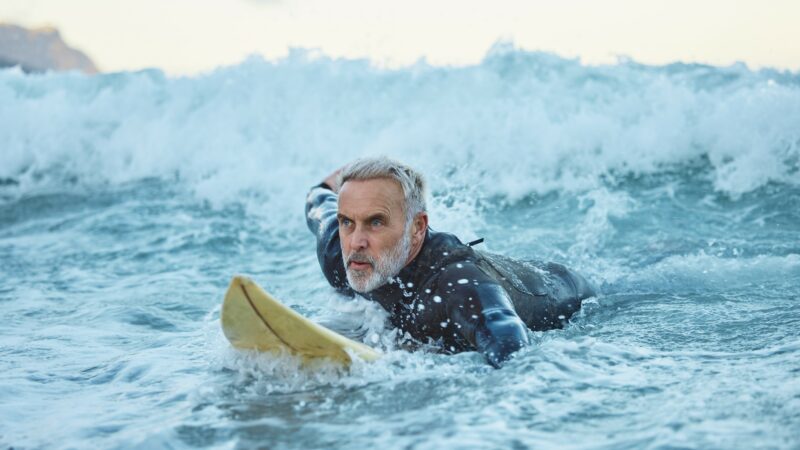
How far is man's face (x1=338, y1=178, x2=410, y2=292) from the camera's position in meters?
4.16

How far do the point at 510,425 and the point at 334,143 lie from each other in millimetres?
9561

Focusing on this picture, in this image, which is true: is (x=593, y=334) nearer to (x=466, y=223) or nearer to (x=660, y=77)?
(x=466, y=223)

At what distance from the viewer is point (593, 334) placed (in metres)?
4.71

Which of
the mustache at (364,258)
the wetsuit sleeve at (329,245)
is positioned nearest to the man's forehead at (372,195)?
the mustache at (364,258)

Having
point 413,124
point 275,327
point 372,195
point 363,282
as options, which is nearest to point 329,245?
point 363,282

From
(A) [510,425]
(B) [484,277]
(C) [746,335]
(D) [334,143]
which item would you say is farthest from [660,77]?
(A) [510,425]

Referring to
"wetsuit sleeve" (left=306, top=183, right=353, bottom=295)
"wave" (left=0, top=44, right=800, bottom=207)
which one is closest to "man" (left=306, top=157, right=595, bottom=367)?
"wetsuit sleeve" (left=306, top=183, right=353, bottom=295)

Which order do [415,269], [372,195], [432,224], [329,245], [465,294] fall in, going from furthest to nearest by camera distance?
1. [432,224]
2. [329,245]
3. [415,269]
4. [372,195]
5. [465,294]

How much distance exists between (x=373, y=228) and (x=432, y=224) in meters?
3.31

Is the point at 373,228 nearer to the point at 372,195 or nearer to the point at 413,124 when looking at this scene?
the point at 372,195

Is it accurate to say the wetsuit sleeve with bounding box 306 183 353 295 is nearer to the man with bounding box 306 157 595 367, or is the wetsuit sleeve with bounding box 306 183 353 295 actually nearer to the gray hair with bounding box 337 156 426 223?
the man with bounding box 306 157 595 367

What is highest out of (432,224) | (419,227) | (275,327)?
(419,227)

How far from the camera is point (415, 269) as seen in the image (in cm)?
426

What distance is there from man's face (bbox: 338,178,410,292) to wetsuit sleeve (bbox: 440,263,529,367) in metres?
0.30
